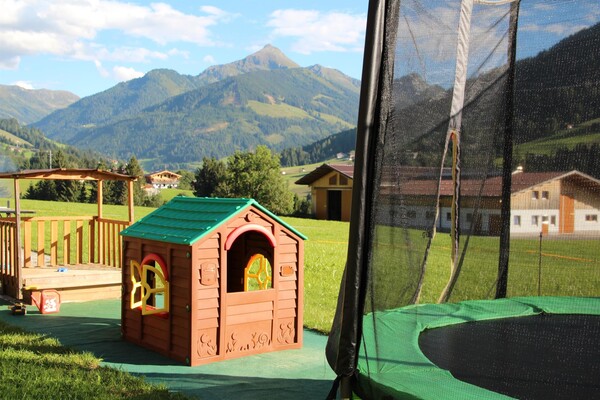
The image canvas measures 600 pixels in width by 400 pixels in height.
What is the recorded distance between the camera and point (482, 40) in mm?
3494

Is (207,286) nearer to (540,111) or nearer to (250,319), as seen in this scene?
(250,319)

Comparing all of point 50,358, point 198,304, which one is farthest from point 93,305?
point 198,304

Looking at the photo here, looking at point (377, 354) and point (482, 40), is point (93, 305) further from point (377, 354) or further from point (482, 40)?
point (482, 40)

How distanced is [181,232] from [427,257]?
2.48 metres

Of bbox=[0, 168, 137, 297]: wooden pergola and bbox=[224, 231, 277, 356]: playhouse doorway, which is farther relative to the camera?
bbox=[0, 168, 137, 297]: wooden pergola

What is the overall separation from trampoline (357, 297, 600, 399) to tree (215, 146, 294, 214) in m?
40.9

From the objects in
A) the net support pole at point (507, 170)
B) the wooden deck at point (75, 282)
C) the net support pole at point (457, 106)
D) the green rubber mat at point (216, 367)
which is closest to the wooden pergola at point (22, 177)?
the wooden deck at point (75, 282)

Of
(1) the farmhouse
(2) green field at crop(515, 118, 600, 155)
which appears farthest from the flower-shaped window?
(2) green field at crop(515, 118, 600, 155)

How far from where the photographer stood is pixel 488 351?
3.34m

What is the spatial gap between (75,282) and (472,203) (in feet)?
20.2

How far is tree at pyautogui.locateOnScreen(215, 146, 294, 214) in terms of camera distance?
4516 centimetres

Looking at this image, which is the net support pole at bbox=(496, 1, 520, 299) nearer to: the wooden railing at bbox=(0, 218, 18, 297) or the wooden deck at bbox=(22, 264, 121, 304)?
the wooden deck at bbox=(22, 264, 121, 304)

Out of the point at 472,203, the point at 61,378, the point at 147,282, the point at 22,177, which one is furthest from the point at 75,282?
the point at 472,203

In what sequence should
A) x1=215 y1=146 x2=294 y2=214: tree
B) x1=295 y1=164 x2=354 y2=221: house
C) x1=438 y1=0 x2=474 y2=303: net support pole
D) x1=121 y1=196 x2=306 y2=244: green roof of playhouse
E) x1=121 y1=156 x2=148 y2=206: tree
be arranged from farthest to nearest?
x1=215 y1=146 x2=294 y2=214: tree < x1=121 y1=156 x2=148 y2=206: tree < x1=295 y1=164 x2=354 y2=221: house < x1=121 y1=196 x2=306 y2=244: green roof of playhouse < x1=438 y1=0 x2=474 y2=303: net support pole
